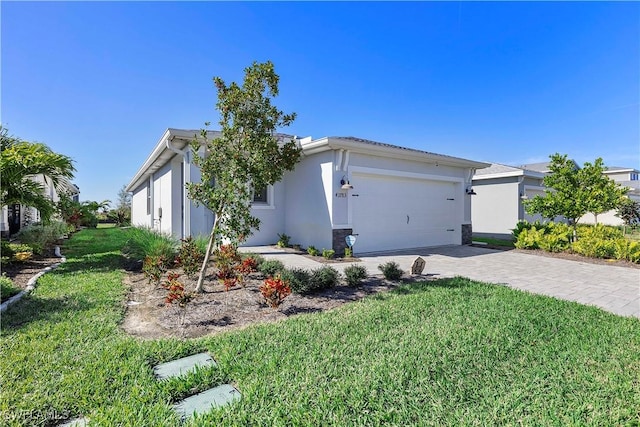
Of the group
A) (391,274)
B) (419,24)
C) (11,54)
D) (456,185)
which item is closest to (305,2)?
(419,24)

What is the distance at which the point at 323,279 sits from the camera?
535 cm

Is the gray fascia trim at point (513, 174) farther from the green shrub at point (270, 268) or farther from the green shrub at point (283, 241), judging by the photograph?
the green shrub at point (270, 268)

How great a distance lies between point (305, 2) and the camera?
812 cm

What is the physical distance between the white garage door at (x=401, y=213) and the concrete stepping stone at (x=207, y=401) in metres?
7.45

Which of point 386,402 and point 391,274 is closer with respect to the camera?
point 386,402

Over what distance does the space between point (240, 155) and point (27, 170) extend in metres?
5.47

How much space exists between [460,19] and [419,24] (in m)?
1.23

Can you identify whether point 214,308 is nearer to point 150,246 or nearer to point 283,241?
point 150,246

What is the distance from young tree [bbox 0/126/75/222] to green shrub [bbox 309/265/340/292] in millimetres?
6642

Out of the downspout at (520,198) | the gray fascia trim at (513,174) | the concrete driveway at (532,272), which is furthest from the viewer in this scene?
the downspout at (520,198)

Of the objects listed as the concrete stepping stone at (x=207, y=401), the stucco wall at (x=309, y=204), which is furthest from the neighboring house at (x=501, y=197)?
the concrete stepping stone at (x=207, y=401)

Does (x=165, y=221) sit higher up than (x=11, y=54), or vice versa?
(x=11, y=54)

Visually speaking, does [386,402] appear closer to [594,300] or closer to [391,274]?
[391,274]

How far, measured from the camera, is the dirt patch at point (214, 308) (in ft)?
12.5
